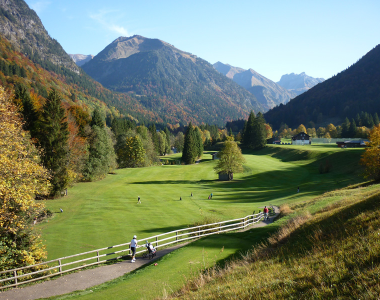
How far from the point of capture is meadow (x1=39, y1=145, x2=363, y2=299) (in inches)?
554

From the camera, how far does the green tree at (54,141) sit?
137ft

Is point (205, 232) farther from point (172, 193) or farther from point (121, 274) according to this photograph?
point (172, 193)

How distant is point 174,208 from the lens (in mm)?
36750

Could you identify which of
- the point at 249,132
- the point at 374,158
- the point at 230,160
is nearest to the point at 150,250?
the point at 374,158

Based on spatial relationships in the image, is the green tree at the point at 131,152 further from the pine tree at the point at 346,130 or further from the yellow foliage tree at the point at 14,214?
the pine tree at the point at 346,130

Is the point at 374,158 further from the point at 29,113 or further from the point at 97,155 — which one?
the point at 29,113

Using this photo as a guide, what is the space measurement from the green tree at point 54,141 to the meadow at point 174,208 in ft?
11.8

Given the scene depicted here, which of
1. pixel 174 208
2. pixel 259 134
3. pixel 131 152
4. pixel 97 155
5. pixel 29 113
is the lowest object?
pixel 174 208

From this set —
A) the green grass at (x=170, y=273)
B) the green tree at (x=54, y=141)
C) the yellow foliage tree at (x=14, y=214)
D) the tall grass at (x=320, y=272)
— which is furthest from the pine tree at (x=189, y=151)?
the tall grass at (x=320, y=272)

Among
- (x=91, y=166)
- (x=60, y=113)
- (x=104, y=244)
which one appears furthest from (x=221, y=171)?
(x=104, y=244)

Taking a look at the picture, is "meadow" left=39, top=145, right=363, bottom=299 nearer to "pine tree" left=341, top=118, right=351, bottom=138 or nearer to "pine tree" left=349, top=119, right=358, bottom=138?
"pine tree" left=349, top=119, right=358, bottom=138

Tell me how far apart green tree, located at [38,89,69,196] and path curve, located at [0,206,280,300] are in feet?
98.1

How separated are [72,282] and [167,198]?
95.2ft

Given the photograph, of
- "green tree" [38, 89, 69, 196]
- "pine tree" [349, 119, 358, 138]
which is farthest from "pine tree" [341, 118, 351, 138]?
"green tree" [38, 89, 69, 196]
